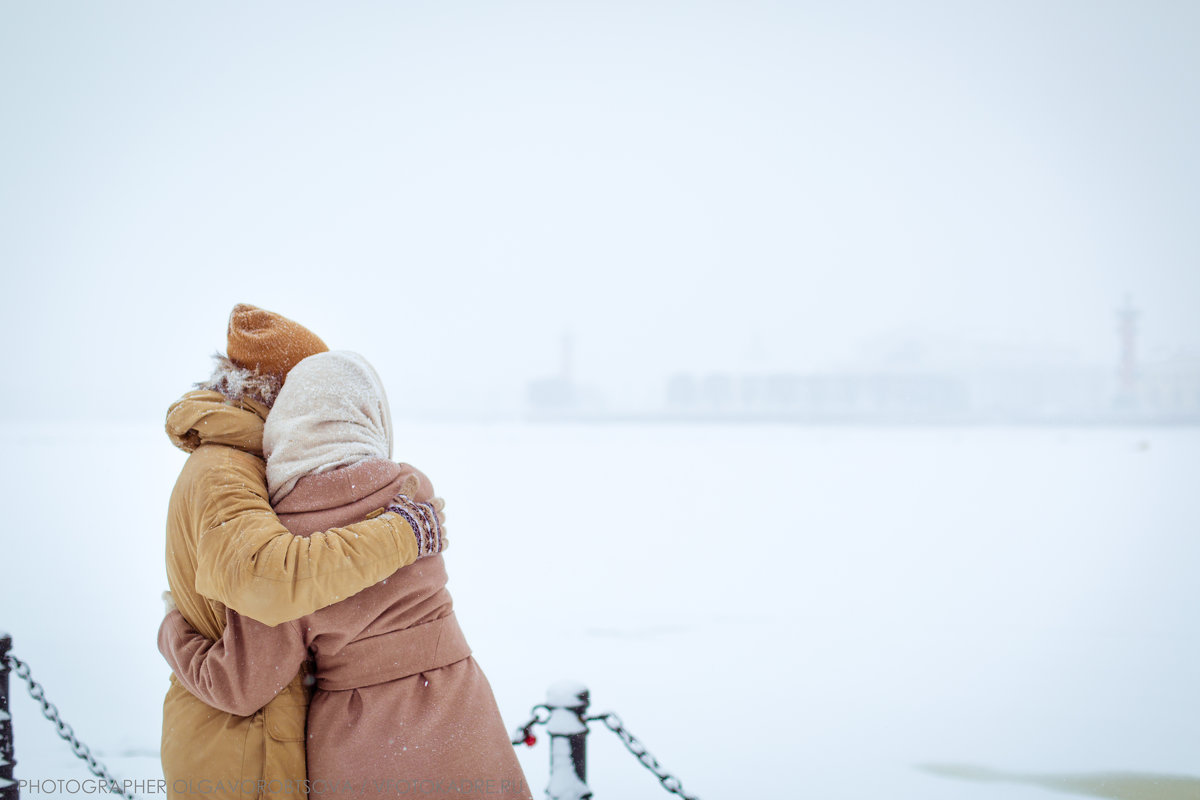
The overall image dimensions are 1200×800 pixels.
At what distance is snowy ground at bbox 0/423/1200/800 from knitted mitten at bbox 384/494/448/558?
2549 mm

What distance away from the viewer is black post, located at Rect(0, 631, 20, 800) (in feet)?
8.42

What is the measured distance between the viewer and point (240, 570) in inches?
54.5

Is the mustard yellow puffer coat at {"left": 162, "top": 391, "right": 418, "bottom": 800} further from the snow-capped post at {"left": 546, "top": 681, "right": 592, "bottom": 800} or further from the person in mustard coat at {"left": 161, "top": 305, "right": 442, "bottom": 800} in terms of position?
the snow-capped post at {"left": 546, "top": 681, "right": 592, "bottom": 800}

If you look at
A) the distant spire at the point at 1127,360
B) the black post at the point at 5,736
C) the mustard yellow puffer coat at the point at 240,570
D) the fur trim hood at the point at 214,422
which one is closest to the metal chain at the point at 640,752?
the mustard yellow puffer coat at the point at 240,570

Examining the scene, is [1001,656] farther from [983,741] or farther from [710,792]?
[710,792]

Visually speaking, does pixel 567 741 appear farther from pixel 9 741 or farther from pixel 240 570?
pixel 9 741

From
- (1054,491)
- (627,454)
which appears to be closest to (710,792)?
(1054,491)

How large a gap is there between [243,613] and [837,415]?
170 feet

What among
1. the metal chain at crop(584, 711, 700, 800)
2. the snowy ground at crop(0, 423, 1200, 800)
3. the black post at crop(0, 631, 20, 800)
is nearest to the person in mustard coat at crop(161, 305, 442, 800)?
the metal chain at crop(584, 711, 700, 800)

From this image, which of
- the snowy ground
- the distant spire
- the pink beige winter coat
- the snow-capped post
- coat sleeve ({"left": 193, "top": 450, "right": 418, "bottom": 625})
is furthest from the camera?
the distant spire

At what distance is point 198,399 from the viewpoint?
158 centimetres

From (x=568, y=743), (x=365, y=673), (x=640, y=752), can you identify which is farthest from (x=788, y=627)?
(x=365, y=673)

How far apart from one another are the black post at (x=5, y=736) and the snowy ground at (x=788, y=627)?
102cm

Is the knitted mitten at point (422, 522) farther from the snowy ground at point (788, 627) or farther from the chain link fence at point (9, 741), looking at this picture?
the snowy ground at point (788, 627)
